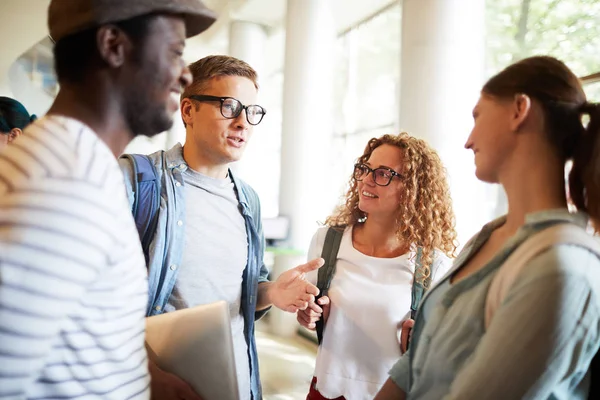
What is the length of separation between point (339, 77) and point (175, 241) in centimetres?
655

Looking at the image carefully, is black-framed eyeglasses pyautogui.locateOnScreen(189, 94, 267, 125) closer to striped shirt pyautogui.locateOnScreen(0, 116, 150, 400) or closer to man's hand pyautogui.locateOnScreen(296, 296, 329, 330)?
man's hand pyautogui.locateOnScreen(296, 296, 329, 330)

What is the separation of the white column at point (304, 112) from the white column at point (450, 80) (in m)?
2.98

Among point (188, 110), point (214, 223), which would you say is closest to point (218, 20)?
point (188, 110)

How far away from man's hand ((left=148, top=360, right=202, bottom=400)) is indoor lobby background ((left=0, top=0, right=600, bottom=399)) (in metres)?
1.11

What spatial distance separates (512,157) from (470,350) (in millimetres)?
393

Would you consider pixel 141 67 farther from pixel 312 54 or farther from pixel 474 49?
pixel 312 54

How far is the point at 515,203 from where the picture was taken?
936 millimetres

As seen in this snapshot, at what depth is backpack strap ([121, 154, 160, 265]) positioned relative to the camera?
61.2 inches

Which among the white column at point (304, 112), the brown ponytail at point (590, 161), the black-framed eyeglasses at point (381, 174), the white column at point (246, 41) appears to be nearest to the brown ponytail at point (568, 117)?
the brown ponytail at point (590, 161)

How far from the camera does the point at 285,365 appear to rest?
5.35 m

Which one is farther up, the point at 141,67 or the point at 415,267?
the point at 141,67

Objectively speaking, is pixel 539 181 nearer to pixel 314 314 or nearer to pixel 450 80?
pixel 314 314

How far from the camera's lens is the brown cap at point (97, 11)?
0.73 meters

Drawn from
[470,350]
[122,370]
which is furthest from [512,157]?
[122,370]
